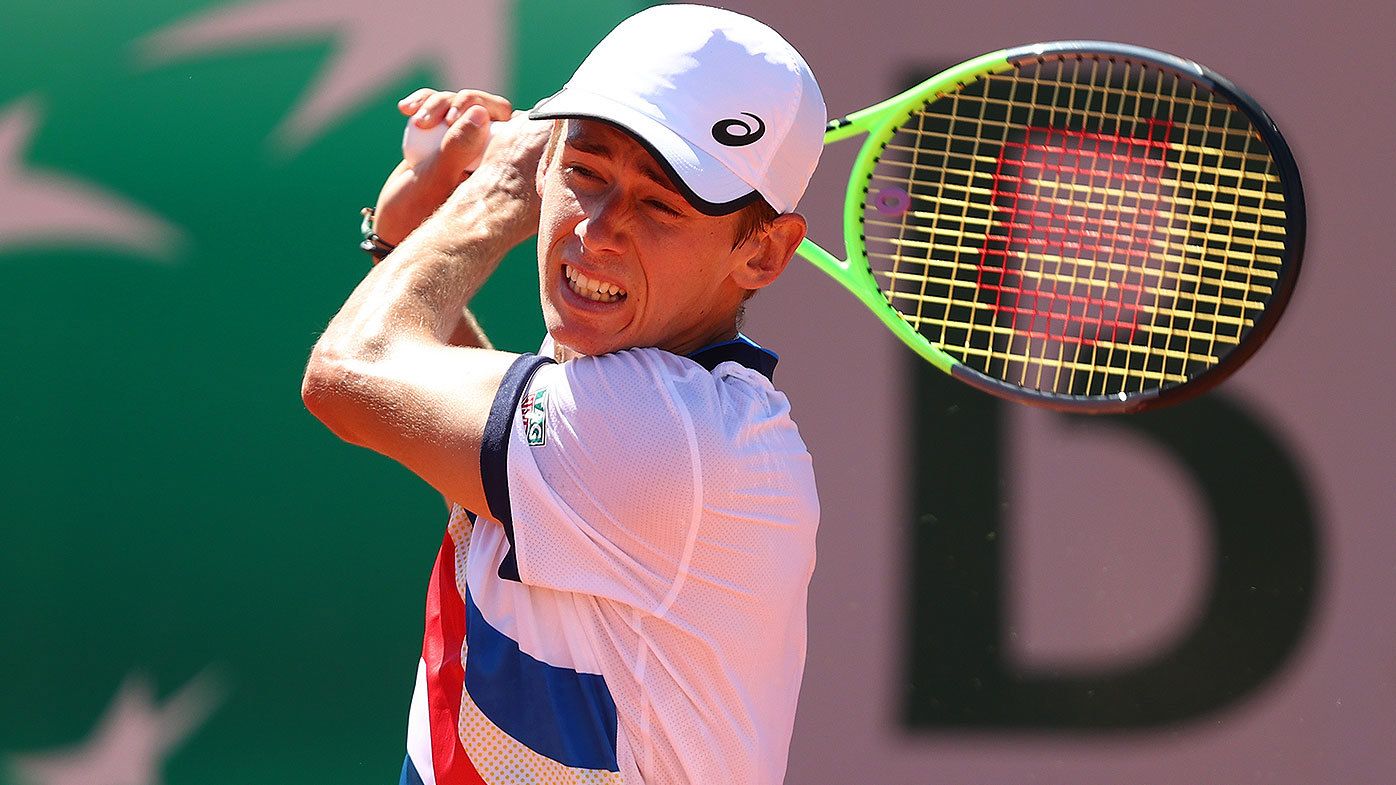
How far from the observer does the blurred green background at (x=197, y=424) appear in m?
3.92

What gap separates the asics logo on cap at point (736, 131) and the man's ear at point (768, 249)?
14cm

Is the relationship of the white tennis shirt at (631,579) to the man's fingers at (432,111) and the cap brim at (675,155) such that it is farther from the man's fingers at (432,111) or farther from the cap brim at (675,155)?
the man's fingers at (432,111)

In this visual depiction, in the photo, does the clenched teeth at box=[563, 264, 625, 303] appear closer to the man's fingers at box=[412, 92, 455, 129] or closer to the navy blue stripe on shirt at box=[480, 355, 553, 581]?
the navy blue stripe on shirt at box=[480, 355, 553, 581]

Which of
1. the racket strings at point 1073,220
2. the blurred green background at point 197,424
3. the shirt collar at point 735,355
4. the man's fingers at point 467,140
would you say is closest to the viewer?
the shirt collar at point 735,355

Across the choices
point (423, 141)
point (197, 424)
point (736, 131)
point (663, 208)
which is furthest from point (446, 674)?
point (197, 424)

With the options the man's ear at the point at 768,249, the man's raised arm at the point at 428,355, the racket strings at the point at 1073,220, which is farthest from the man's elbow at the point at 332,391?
the racket strings at the point at 1073,220

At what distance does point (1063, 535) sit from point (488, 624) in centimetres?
247

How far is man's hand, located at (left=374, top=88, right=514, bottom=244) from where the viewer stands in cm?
239

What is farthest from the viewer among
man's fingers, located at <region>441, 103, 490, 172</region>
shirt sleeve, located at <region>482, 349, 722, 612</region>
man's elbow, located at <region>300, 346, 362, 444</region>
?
man's fingers, located at <region>441, 103, 490, 172</region>

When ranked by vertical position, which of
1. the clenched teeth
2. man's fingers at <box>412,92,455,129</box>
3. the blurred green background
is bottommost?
the blurred green background

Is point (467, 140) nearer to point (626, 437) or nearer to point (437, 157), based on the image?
point (437, 157)

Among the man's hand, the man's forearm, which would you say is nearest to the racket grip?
the man's hand

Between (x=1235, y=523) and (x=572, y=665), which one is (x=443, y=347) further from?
(x=1235, y=523)

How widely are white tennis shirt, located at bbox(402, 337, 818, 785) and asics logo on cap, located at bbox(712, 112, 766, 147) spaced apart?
27 cm
